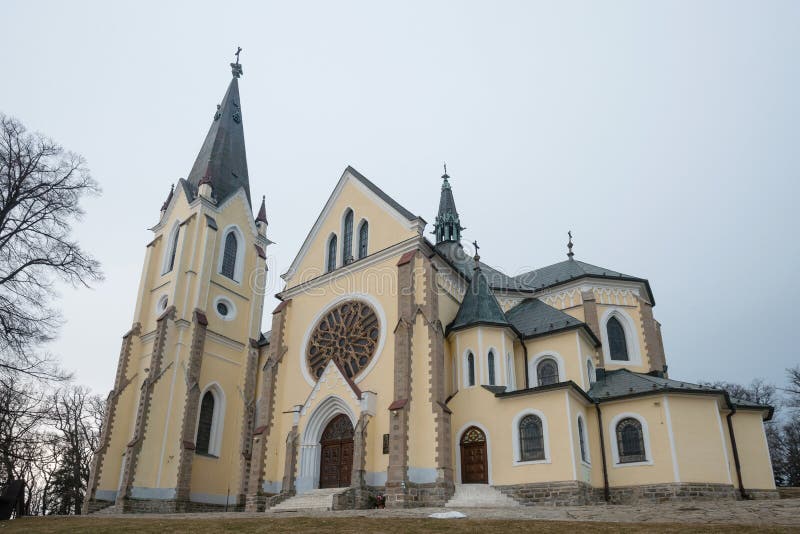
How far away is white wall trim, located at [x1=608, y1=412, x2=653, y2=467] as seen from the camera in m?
21.5

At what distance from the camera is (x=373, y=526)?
13250mm

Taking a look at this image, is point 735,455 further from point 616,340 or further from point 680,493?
point 616,340

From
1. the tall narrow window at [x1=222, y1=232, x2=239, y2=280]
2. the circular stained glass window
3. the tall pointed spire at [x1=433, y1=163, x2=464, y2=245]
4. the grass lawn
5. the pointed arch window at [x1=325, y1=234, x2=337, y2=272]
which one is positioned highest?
the tall pointed spire at [x1=433, y1=163, x2=464, y2=245]

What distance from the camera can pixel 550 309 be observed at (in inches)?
1121

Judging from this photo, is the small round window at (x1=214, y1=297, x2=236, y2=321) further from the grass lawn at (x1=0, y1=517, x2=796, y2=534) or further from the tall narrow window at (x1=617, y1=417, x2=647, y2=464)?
the tall narrow window at (x1=617, y1=417, x2=647, y2=464)

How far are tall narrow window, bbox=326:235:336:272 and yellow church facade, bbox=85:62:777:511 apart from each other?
17 cm

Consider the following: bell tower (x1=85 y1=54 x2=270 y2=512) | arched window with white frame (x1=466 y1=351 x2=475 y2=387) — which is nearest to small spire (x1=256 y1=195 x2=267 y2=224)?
bell tower (x1=85 y1=54 x2=270 y2=512)

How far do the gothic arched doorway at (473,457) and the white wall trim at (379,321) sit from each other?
202 inches

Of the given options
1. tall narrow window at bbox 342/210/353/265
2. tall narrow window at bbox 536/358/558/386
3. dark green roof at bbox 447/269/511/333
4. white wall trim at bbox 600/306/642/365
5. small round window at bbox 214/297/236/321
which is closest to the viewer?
dark green roof at bbox 447/269/511/333

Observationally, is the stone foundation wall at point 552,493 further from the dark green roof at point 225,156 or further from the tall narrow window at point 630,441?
the dark green roof at point 225,156

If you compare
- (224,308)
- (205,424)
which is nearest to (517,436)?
(205,424)

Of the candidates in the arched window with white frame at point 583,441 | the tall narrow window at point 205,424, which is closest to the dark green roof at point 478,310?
the arched window with white frame at point 583,441

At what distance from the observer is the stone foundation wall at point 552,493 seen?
64.6 feet

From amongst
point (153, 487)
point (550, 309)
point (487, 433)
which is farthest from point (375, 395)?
point (153, 487)
